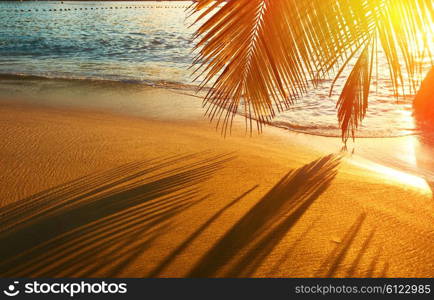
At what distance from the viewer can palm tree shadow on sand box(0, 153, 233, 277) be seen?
85.1 inches

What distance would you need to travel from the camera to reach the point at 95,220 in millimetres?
2566

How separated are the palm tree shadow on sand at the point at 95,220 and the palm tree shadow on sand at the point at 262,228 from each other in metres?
0.38

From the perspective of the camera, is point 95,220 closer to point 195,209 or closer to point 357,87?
point 195,209

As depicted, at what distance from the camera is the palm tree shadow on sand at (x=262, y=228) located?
2189 millimetres

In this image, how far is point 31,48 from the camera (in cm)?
1731

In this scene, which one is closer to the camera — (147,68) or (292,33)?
(292,33)

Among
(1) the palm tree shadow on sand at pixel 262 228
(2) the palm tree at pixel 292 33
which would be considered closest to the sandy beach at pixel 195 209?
(1) the palm tree shadow on sand at pixel 262 228

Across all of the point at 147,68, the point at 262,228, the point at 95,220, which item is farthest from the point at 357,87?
the point at 147,68

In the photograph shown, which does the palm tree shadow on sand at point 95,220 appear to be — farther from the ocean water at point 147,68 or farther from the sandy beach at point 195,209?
the ocean water at point 147,68

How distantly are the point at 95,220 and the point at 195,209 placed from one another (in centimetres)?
62

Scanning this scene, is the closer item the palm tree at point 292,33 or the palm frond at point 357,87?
the palm tree at point 292,33

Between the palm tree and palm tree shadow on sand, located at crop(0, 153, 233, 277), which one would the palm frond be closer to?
the palm tree

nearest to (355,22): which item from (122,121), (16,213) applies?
(16,213)

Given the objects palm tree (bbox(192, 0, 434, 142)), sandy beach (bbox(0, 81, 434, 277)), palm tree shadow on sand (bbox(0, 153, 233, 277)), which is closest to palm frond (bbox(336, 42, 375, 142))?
palm tree (bbox(192, 0, 434, 142))
